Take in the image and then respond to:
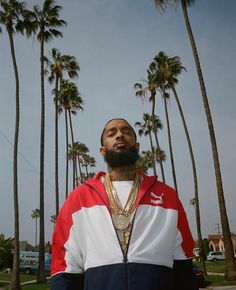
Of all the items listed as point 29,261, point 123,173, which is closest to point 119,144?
point 123,173

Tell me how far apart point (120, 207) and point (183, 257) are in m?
0.55

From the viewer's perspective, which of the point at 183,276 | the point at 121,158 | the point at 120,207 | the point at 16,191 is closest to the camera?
the point at 183,276

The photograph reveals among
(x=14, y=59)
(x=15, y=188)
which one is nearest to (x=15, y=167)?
(x=15, y=188)

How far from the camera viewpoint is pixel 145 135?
153 feet

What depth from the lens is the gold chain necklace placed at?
2.48 m

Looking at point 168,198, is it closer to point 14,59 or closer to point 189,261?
point 189,261

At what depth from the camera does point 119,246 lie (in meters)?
2.37

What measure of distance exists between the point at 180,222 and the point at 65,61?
107ft

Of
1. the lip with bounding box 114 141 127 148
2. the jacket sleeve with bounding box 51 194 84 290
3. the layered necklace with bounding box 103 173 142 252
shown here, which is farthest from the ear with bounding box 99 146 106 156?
the jacket sleeve with bounding box 51 194 84 290

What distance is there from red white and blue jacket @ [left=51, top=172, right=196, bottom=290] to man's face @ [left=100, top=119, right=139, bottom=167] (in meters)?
0.26

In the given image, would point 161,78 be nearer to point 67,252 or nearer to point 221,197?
point 221,197

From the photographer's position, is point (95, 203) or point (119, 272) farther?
point (95, 203)

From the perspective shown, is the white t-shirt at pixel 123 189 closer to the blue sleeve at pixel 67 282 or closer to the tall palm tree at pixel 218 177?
the blue sleeve at pixel 67 282

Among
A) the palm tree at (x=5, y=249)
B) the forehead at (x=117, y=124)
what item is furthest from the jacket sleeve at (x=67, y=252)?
the palm tree at (x=5, y=249)
